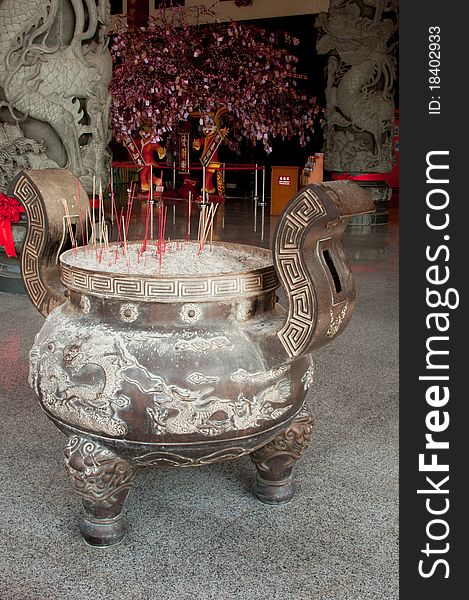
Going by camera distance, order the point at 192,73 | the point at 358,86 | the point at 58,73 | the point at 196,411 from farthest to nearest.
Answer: the point at 192,73 → the point at 358,86 → the point at 58,73 → the point at 196,411

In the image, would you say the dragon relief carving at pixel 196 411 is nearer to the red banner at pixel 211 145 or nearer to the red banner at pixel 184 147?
the red banner at pixel 211 145

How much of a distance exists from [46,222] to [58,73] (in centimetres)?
295

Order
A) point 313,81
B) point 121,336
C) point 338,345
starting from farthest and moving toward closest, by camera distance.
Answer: point 313,81 → point 338,345 → point 121,336

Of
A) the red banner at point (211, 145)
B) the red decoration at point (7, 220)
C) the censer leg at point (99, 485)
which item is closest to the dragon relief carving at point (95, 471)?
the censer leg at point (99, 485)

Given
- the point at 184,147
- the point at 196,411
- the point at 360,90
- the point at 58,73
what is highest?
the point at 360,90

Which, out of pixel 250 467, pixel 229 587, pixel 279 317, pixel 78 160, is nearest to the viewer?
pixel 229 587

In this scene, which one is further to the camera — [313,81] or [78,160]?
[313,81]

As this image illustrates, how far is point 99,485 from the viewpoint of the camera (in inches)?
77.9

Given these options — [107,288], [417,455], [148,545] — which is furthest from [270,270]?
[148,545]

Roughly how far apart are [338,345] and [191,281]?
6.92 feet

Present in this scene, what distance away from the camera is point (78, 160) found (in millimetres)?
5188

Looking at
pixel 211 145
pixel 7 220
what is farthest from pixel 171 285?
pixel 211 145

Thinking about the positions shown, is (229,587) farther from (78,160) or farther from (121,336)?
(78,160)

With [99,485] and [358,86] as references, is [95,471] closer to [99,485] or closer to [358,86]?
[99,485]
